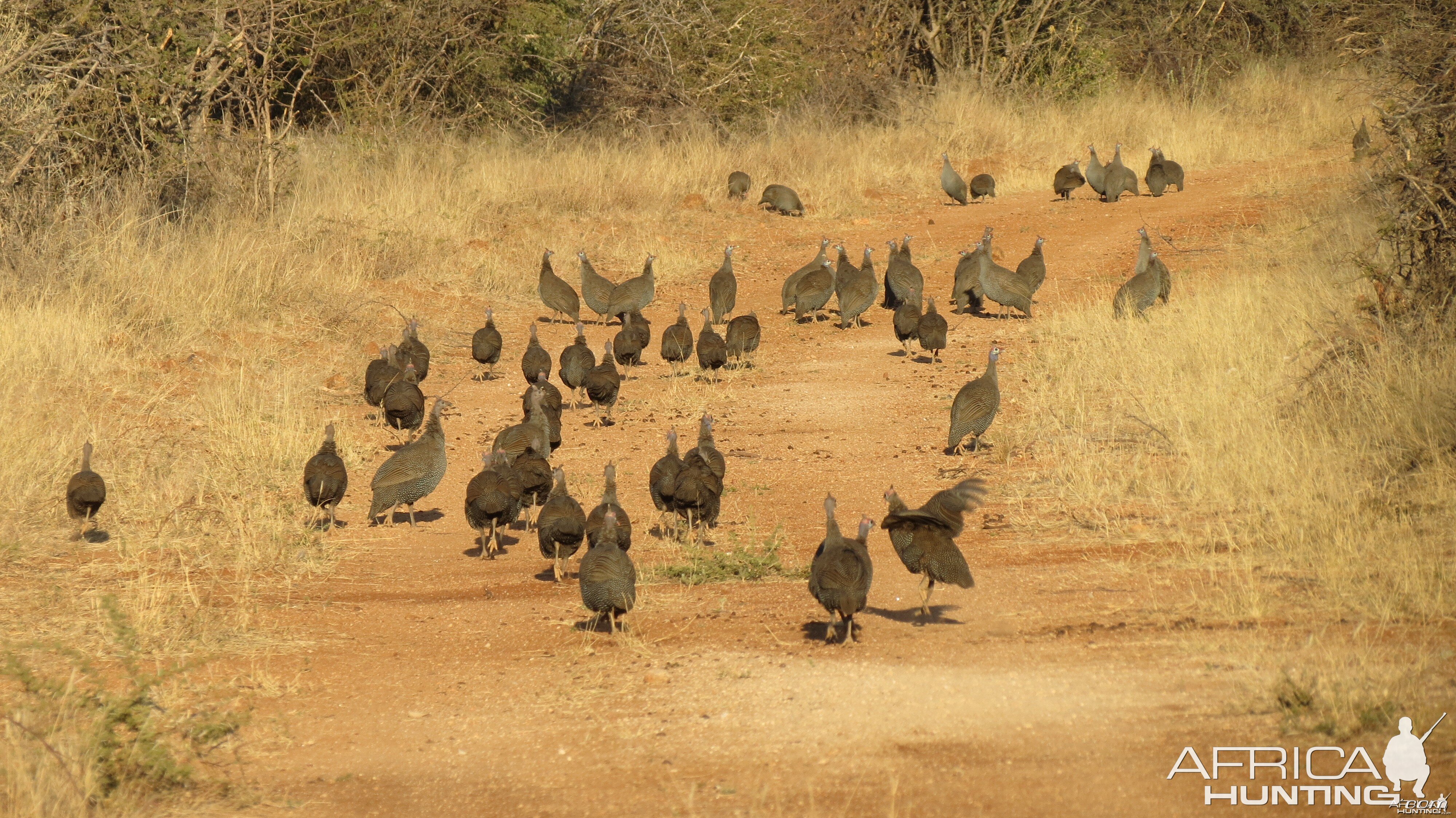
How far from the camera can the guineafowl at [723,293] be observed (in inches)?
622

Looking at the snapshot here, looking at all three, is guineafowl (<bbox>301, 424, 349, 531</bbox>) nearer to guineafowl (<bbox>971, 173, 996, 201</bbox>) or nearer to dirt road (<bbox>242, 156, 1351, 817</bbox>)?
dirt road (<bbox>242, 156, 1351, 817</bbox>)

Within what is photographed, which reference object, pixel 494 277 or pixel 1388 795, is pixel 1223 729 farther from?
pixel 494 277

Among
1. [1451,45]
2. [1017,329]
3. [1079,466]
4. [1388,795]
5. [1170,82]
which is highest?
[1170,82]

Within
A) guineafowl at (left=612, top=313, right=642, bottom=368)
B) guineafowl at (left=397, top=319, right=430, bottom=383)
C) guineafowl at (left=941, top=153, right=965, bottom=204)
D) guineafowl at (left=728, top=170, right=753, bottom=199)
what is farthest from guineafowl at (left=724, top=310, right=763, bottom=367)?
guineafowl at (left=941, top=153, right=965, bottom=204)

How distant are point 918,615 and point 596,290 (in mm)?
8991

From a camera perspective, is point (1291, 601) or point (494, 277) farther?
point (494, 277)

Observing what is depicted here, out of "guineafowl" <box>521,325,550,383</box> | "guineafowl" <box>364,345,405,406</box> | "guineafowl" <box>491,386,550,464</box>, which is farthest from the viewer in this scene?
"guineafowl" <box>521,325,550,383</box>

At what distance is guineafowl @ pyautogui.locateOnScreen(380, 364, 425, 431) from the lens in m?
11.0

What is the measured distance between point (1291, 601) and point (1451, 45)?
5329 mm

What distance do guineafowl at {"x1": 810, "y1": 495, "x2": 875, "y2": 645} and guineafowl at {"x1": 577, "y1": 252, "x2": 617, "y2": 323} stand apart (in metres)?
9.06

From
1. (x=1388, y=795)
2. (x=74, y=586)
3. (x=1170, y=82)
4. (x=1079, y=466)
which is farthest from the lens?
(x=1170, y=82)

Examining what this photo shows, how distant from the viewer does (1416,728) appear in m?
5.15

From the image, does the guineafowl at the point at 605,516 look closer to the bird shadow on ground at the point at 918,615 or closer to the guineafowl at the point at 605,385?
the bird shadow on ground at the point at 918,615

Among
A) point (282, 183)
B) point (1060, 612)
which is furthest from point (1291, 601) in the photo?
point (282, 183)
